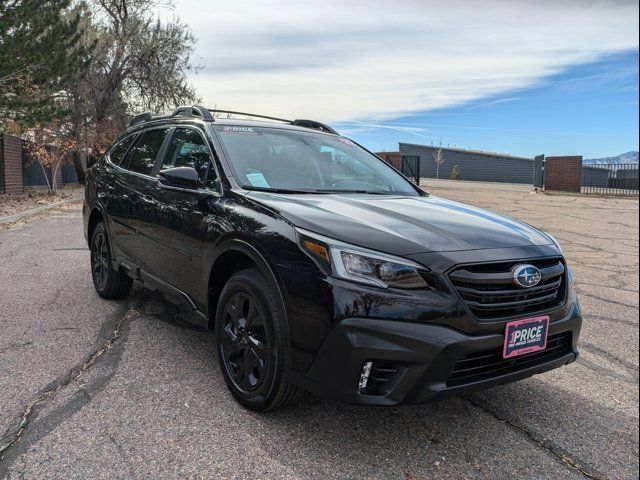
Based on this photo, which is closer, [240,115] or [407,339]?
[407,339]

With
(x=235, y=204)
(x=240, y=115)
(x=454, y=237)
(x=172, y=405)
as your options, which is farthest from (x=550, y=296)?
(x=240, y=115)

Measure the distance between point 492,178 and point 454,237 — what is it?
54779 mm

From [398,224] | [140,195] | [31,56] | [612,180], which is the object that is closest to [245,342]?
[398,224]

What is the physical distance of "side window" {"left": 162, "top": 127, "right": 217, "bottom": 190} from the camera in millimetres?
3578

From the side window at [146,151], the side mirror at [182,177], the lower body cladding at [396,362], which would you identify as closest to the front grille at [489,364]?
the lower body cladding at [396,362]

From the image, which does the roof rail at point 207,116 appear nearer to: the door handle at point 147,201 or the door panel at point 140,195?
the door panel at point 140,195

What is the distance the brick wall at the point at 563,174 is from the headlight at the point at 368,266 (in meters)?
23.7

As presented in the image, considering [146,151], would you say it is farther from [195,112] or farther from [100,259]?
[100,259]

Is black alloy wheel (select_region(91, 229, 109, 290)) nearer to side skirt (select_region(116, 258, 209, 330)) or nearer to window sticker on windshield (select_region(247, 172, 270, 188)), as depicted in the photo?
side skirt (select_region(116, 258, 209, 330))

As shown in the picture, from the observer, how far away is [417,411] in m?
3.12

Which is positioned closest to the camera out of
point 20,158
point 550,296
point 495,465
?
point 495,465

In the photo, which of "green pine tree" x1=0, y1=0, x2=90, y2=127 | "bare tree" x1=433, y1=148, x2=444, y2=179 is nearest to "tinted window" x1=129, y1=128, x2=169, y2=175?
"green pine tree" x1=0, y1=0, x2=90, y2=127

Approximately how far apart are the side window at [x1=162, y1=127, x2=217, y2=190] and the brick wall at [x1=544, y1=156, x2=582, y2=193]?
2289 centimetres

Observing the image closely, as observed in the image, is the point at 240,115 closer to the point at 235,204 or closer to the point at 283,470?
the point at 235,204
